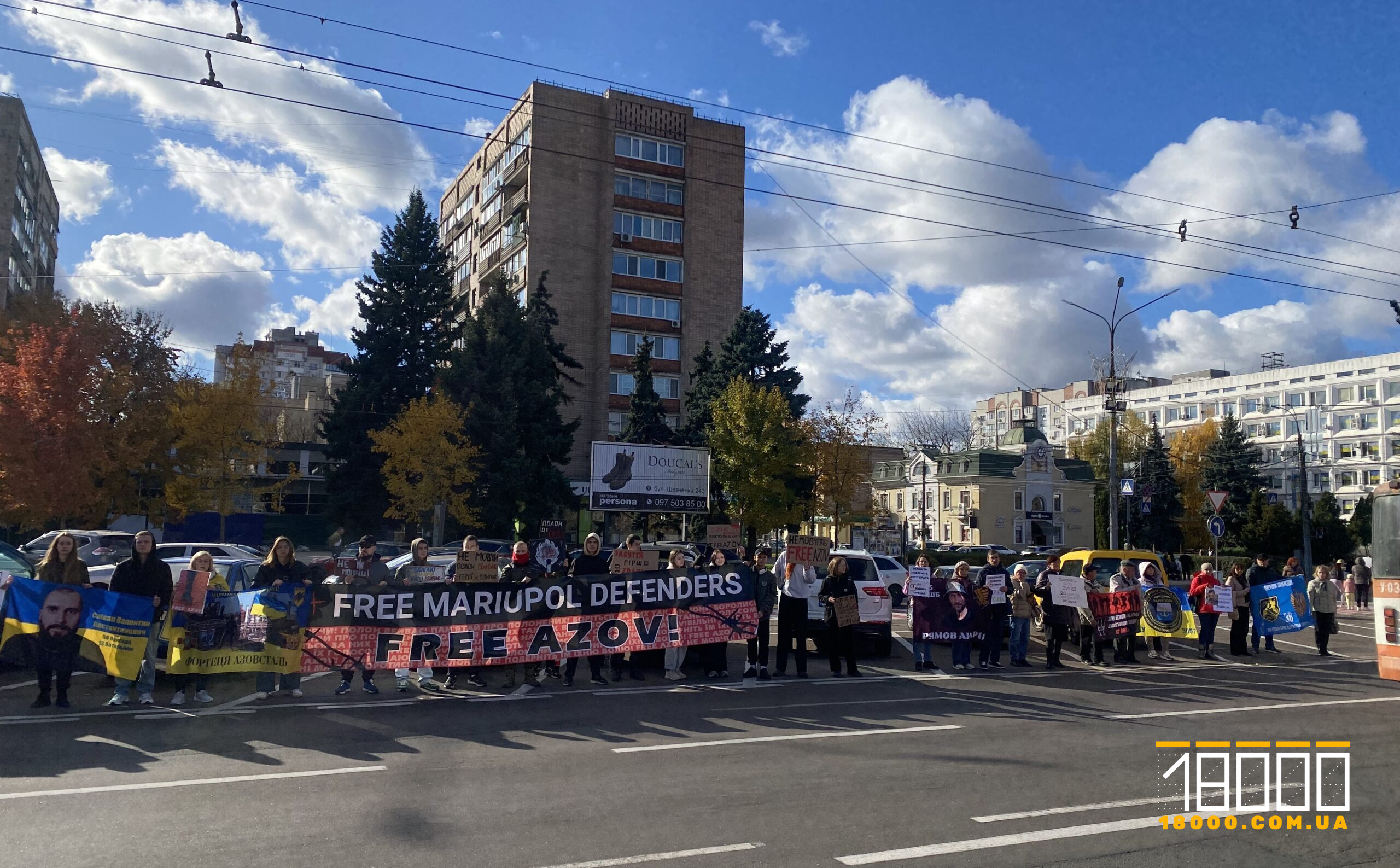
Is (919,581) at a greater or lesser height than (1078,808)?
greater

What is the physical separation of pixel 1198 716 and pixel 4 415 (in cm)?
3317

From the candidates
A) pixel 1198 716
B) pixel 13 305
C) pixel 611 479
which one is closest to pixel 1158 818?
pixel 1198 716

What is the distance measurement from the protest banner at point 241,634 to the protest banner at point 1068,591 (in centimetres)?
1157

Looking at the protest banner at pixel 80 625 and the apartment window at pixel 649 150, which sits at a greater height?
the apartment window at pixel 649 150

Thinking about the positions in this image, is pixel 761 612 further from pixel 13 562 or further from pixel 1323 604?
pixel 13 562

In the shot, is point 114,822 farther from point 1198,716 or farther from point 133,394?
point 133,394

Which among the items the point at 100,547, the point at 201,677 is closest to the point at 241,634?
the point at 201,677

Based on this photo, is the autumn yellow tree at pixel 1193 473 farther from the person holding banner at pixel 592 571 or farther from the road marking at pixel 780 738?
the road marking at pixel 780 738

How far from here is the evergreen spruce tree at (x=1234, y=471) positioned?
223ft

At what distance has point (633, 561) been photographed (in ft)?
49.3

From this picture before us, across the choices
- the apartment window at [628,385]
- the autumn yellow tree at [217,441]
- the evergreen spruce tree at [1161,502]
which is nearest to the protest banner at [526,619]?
the autumn yellow tree at [217,441]

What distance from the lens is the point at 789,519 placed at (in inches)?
1751

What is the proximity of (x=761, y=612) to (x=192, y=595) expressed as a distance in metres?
7.50

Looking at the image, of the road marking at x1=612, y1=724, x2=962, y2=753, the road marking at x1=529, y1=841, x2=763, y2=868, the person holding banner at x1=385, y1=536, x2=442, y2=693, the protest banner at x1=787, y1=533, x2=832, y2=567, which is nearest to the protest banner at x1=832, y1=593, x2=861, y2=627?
the protest banner at x1=787, y1=533, x2=832, y2=567
